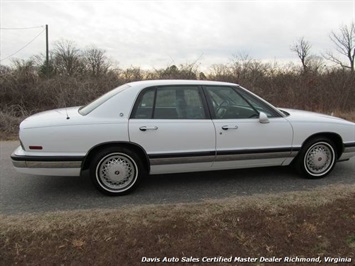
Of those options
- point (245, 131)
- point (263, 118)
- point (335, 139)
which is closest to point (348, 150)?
point (335, 139)

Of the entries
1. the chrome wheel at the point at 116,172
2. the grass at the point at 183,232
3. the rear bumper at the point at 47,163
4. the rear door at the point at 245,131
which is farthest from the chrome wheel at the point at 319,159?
the rear bumper at the point at 47,163

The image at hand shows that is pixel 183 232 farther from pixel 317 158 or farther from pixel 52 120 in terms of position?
pixel 317 158

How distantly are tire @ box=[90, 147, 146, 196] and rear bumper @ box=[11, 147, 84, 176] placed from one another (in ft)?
0.73

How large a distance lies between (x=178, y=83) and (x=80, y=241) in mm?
2367

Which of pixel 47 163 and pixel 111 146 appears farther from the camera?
pixel 111 146

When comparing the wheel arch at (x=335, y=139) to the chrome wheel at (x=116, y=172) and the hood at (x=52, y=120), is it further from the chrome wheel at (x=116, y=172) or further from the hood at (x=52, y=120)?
the hood at (x=52, y=120)

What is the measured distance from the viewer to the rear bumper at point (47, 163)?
3787 mm

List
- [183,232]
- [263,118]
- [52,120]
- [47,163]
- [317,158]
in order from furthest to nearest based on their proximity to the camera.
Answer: [317,158], [263,118], [52,120], [47,163], [183,232]

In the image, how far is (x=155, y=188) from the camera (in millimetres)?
4336

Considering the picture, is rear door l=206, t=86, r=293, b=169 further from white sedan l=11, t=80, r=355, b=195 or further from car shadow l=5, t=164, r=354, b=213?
car shadow l=5, t=164, r=354, b=213

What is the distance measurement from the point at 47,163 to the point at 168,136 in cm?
149

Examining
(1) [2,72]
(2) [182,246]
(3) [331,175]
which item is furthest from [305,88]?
(2) [182,246]

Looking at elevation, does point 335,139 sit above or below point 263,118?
below

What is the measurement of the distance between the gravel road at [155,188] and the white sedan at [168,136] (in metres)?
0.25
